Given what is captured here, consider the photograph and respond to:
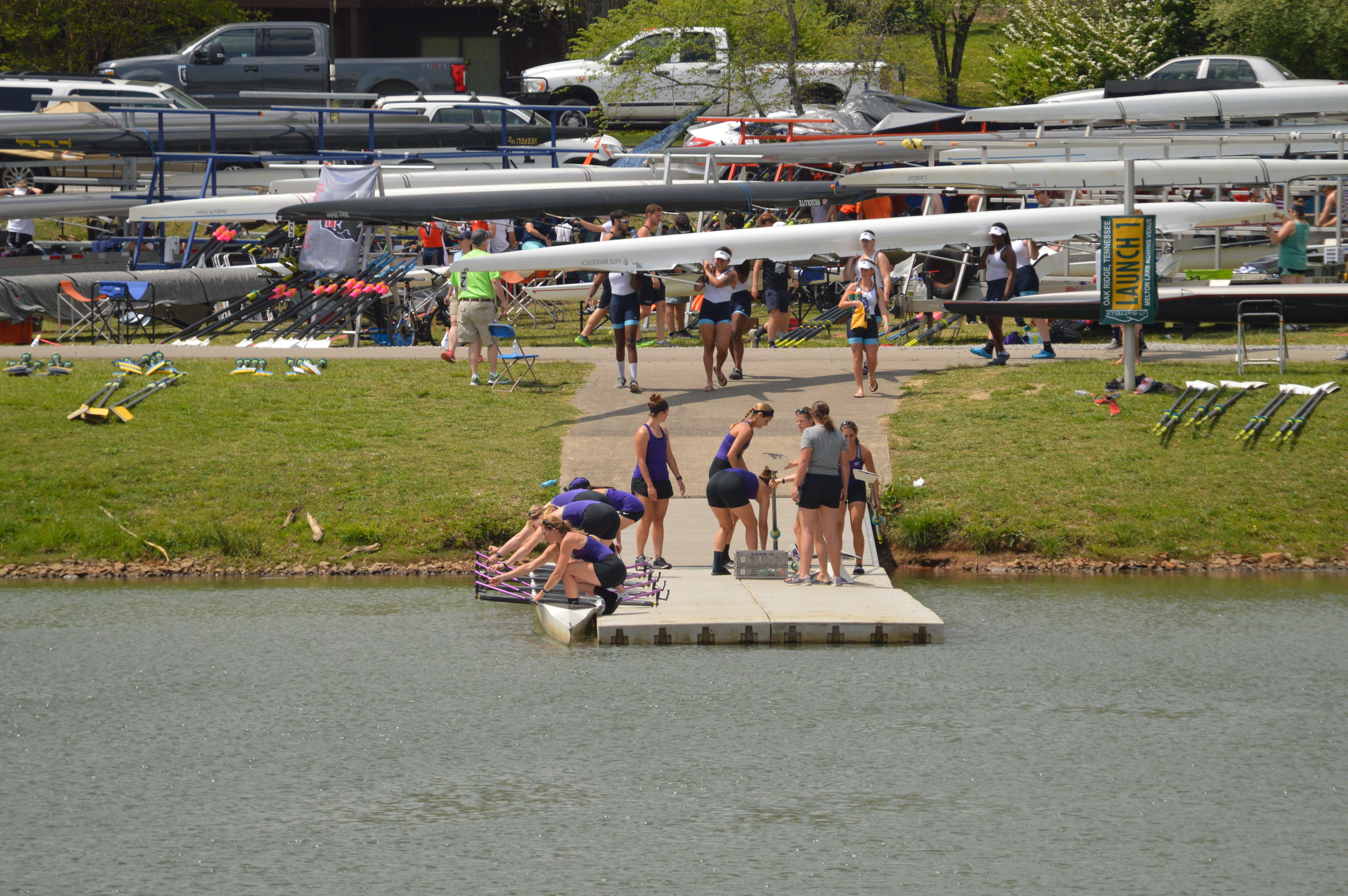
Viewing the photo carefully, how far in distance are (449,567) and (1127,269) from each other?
8.14 meters

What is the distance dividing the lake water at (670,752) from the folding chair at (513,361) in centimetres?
478

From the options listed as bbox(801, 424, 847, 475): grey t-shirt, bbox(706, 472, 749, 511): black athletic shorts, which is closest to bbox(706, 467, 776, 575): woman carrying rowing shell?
bbox(706, 472, 749, 511): black athletic shorts

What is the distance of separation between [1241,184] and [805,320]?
22.3 ft

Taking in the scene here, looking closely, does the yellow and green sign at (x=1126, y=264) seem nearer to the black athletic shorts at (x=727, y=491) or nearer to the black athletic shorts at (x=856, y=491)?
the black athletic shorts at (x=856, y=491)

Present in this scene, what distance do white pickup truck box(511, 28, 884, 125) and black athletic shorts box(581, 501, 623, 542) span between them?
64.5ft

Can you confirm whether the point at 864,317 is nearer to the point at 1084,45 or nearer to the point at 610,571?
the point at 610,571

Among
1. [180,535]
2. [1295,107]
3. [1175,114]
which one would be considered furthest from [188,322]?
[1295,107]

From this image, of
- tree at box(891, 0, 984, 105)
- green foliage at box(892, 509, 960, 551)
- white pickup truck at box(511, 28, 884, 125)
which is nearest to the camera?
green foliage at box(892, 509, 960, 551)

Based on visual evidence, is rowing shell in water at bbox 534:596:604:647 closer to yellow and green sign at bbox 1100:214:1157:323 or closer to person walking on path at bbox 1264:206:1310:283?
yellow and green sign at bbox 1100:214:1157:323

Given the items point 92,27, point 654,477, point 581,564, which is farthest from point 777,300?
point 92,27

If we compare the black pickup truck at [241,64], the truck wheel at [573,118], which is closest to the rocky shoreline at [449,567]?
the black pickup truck at [241,64]

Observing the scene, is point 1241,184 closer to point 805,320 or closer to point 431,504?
point 805,320

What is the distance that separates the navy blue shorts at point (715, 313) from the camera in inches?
685

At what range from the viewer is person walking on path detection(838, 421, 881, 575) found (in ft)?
42.1
